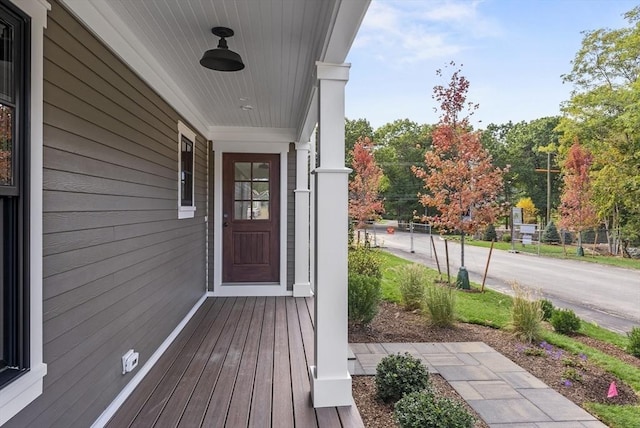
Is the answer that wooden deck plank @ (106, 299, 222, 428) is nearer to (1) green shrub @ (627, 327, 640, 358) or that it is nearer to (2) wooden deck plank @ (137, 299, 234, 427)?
(2) wooden deck plank @ (137, 299, 234, 427)

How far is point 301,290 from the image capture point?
5.37 meters

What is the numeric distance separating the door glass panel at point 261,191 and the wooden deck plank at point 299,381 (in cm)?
201

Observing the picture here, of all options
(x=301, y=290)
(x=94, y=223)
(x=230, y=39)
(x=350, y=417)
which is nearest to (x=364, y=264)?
(x=301, y=290)

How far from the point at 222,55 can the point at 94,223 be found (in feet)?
3.98

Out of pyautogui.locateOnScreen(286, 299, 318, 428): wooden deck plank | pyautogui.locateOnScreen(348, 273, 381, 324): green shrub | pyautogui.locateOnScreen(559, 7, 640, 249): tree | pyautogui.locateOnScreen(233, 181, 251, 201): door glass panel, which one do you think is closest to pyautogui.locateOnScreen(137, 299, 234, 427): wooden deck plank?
pyautogui.locateOnScreen(286, 299, 318, 428): wooden deck plank

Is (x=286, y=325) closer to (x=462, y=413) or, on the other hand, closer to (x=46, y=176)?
(x=462, y=413)

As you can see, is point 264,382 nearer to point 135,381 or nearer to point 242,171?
point 135,381

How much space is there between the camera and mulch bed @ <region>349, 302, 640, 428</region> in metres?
2.62

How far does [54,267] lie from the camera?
5.45 ft

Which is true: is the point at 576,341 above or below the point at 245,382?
below

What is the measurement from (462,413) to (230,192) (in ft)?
13.9

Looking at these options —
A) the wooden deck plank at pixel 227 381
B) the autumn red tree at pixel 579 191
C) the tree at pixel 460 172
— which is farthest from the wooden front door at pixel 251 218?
the autumn red tree at pixel 579 191

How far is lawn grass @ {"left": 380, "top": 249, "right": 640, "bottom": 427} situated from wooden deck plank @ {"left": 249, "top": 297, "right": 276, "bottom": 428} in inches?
83.0

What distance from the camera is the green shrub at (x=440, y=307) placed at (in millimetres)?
4109
